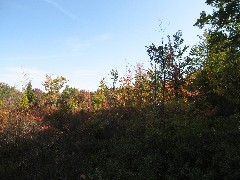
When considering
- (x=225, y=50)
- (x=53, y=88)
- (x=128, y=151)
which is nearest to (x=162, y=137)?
(x=128, y=151)

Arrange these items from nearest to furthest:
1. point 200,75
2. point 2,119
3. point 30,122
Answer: point 200,75 < point 30,122 < point 2,119

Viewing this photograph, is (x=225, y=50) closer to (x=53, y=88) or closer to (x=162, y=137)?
(x=162, y=137)

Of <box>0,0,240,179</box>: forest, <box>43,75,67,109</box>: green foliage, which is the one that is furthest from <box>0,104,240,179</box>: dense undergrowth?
<box>43,75,67,109</box>: green foliage

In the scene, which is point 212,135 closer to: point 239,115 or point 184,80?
point 239,115

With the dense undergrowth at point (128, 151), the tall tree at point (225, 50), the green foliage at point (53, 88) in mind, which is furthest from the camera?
the green foliage at point (53, 88)

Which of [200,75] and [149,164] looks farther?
[200,75]

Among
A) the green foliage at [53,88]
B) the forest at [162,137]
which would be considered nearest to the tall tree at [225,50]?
the forest at [162,137]

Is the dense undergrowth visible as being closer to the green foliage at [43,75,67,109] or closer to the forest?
the forest

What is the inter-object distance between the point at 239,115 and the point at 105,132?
6.40 m

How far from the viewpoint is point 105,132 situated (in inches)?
521

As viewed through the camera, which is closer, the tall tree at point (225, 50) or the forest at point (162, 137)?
the forest at point (162, 137)

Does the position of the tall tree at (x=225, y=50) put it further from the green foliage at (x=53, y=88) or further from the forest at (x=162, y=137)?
the green foliage at (x=53, y=88)

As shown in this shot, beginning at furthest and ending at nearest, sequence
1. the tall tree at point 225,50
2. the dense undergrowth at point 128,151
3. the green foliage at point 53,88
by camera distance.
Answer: the green foliage at point 53,88 → the tall tree at point 225,50 → the dense undergrowth at point 128,151

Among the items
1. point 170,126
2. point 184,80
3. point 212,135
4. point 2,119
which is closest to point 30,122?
point 2,119
